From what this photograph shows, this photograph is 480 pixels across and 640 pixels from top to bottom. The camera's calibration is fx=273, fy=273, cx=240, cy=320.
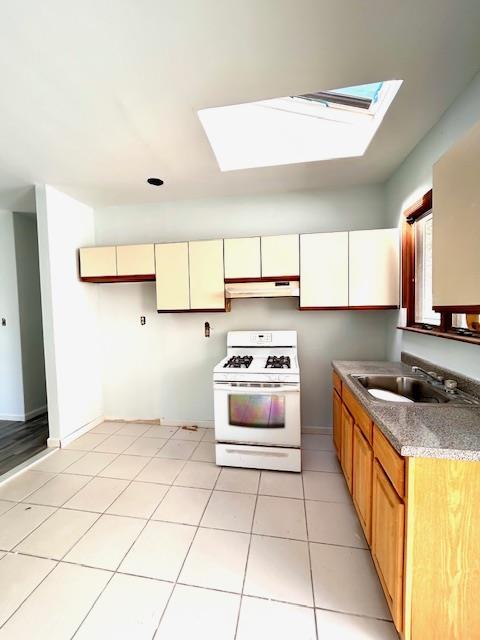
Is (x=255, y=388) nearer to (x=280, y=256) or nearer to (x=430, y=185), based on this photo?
(x=280, y=256)

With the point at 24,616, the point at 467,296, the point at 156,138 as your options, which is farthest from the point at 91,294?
the point at 467,296

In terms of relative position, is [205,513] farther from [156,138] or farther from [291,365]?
[156,138]

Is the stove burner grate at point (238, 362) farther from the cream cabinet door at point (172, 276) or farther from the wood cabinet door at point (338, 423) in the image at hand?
the wood cabinet door at point (338, 423)

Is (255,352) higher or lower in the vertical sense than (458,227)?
lower

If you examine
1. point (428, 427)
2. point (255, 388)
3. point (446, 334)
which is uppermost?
point (446, 334)

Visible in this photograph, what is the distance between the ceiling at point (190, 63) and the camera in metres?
1.12

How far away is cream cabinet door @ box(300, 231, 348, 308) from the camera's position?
2.50 metres

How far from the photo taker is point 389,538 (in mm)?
1150

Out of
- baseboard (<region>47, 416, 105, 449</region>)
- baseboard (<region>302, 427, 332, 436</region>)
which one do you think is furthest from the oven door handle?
baseboard (<region>47, 416, 105, 449</region>)

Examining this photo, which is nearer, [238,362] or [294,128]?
[294,128]

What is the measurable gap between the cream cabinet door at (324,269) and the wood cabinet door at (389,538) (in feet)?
5.00

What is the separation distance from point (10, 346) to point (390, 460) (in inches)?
171

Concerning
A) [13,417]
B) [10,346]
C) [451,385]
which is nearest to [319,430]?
[451,385]

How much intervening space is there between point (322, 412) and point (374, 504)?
5.32ft
